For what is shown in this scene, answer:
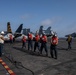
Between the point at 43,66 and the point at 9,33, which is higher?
the point at 9,33

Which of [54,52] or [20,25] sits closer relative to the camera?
[54,52]

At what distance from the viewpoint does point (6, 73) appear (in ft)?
35.9

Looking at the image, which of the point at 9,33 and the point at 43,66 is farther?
the point at 9,33

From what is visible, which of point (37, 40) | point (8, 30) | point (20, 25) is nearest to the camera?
point (37, 40)

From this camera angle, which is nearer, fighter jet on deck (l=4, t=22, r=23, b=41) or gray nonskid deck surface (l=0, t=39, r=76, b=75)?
gray nonskid deck surface (l=0, t=39, r=76, b=75)

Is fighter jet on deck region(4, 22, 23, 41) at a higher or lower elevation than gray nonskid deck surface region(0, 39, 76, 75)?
higher

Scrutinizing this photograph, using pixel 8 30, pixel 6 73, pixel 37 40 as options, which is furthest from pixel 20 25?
pixel 6 73

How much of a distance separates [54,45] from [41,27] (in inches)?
2145

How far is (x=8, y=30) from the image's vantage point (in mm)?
52688

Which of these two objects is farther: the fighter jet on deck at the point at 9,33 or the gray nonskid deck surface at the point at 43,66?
the fighter jet on deck at the point at 9,33

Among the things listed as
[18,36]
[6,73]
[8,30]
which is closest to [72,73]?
[6,73]

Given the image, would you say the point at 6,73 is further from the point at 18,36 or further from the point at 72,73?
the point at 18,36

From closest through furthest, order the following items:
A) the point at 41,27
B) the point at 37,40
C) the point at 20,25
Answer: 1. the point at 37,40
2. the point at 20,25
3. the point at 41,27

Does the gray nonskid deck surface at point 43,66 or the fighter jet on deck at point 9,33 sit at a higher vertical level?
the fighter jet on deck at point 9,33
